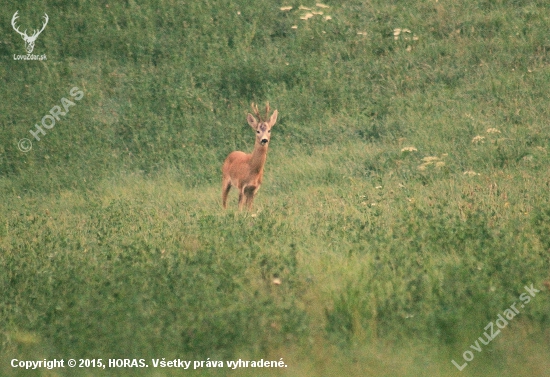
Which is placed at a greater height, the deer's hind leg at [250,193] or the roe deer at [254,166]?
the roe deer at [254,166]

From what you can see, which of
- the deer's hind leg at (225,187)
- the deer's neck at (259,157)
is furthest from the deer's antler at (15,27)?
the deer's neck at (259,157)

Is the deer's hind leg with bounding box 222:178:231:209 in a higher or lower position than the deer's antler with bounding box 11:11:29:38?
lower

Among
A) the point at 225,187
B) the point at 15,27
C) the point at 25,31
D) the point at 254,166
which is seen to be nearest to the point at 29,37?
the point at 25,31

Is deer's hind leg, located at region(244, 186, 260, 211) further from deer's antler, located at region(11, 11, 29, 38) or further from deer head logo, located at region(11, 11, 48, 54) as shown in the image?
deer's antler, located at region(11, 11, 29, 38)

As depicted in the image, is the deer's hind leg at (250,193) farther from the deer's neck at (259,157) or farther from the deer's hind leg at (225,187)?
the deer's hind leg at (225,187)

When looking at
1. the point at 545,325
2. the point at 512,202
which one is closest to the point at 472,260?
the point at 545,325

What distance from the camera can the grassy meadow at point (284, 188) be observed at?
6.02 metres

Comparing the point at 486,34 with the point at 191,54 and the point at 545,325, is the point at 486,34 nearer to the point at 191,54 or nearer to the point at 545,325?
the point at 191,54

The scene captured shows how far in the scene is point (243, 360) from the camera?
18.9 ft

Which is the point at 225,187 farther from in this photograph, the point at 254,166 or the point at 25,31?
the point at 25,31

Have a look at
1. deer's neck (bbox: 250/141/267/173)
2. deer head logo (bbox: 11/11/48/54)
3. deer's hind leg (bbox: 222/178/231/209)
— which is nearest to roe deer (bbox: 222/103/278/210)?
deer's neck (bbox: 250/141/267/173)

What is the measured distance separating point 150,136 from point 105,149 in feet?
2.95

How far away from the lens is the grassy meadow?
19.8 ft

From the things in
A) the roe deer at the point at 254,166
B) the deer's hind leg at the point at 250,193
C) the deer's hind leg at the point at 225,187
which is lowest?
the deer's hind leg at the point at 225,187
